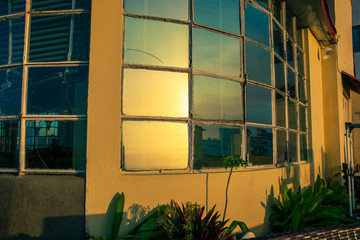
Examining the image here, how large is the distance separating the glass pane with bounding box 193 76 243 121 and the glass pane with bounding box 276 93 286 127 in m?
1.32

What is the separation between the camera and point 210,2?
14.2ft

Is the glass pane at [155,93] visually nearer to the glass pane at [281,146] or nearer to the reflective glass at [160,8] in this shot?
the reflective glass at [160,8]

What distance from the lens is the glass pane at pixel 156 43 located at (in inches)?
148

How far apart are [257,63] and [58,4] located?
9.86 ft

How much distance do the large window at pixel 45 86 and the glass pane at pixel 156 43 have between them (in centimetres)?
53

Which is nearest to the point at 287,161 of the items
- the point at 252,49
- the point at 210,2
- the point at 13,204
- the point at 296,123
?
the point at 296,123

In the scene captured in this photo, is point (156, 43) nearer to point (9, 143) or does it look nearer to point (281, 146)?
point (9, 143)

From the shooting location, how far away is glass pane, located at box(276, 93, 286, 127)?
5.51 meters

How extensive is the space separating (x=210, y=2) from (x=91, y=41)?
5.84 feet

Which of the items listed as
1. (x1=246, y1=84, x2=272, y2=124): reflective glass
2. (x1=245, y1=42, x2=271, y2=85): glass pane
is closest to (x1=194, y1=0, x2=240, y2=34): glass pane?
(x1=245, y1=42, x2=271, y2=85): glass pane

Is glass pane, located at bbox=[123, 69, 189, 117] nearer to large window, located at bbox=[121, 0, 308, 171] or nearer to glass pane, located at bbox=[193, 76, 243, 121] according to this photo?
large window, located at bbox=[121, 0, 308, 171]

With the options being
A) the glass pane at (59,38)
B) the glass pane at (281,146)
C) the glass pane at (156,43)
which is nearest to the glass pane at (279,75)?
the glass pane at (281,146)

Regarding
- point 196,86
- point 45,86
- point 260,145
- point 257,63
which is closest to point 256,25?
point 257,63

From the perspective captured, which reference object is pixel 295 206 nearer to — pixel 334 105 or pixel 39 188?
pixel 39 188
